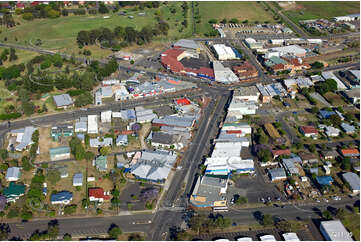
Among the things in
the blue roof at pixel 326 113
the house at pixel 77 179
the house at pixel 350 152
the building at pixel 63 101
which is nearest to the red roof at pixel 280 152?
the house at pixel 350 152

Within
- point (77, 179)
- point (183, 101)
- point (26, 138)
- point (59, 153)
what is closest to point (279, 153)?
point (183, 101)

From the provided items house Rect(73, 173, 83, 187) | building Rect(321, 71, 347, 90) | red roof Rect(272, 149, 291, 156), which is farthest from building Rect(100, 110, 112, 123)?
building Rect(321, 71, 347, 90)

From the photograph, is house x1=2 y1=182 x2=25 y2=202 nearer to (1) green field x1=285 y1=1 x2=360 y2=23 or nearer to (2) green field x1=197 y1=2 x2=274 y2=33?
(2) green field x1=197 y1=2 x2=274 y2=33

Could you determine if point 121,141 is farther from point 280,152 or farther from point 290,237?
point 290,237

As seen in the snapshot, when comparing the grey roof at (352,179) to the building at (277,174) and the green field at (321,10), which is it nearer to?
the building at (277,174)

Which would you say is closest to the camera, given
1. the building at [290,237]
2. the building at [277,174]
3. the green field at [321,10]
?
the building at [290,237]

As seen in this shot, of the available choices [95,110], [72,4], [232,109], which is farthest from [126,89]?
[72,4]
